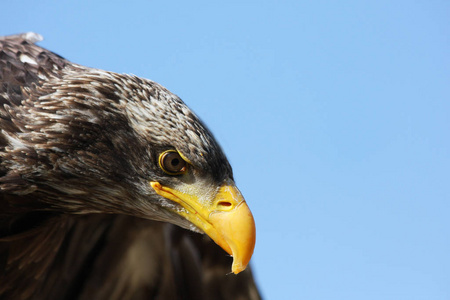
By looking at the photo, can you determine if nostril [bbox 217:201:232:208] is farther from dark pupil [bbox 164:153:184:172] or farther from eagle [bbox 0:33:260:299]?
dark pupil [bbox 164:153:184:172]

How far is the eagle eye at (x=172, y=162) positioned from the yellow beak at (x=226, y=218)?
11cm

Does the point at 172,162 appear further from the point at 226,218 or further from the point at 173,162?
the point at 226,218

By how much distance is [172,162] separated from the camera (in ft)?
10.8

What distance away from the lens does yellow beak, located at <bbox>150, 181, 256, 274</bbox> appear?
315 centimetres

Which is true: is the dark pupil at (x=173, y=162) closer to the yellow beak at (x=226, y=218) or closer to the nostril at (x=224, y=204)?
the yellow beak at (x=226, y=218)

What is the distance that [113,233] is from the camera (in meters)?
4.72

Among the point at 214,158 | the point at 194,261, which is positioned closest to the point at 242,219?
the point at 214,158

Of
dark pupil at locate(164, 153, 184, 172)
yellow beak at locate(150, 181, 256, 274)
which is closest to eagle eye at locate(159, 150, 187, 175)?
dark pupil at locate(164, 153, 184, 172)

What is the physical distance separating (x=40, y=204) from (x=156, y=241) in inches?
54.0

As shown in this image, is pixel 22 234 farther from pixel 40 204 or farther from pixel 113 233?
pixel 113 233

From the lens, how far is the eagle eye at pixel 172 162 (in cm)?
327

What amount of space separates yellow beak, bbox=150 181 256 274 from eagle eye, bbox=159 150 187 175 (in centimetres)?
11

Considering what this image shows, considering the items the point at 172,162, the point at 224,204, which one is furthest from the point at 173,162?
the point at 224,204

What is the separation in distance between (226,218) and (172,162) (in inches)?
15.3
